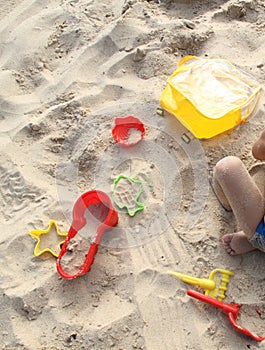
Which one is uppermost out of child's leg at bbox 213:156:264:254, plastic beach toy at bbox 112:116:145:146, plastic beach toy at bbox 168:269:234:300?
plastic beach toy at bbox 112:116:145:146

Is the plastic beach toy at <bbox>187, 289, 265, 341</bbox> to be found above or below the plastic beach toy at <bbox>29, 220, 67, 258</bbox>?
below

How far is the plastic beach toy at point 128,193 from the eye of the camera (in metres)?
1.82

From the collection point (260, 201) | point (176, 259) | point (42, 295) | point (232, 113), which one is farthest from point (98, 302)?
point (232, 113)

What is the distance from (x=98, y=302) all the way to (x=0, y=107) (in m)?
1.04

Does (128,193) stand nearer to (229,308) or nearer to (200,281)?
(200,281)

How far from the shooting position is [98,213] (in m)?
1.83

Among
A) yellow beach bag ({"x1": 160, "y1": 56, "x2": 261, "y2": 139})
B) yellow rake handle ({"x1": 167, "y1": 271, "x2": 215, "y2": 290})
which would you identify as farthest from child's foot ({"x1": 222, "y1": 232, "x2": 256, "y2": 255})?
yellow beach bag ({"x1": 160, "y1": 56, "x2": 261, "y2": 139})

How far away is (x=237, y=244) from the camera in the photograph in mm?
→ 1636

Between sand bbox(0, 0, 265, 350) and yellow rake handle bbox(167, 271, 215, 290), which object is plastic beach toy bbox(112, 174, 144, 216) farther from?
yellow rake handle bbox(167, 271, 215, 290)

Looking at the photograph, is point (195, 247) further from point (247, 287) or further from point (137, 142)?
point (137, 142)

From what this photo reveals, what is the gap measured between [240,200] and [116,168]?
1.78 feet

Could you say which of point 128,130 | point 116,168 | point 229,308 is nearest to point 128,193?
point 116,168

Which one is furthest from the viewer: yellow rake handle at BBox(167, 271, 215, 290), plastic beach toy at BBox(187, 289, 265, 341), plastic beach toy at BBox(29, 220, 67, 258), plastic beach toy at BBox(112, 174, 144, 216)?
plastic beach toy at BBox(112, 174, 144, 216)

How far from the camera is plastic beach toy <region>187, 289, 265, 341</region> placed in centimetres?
148
